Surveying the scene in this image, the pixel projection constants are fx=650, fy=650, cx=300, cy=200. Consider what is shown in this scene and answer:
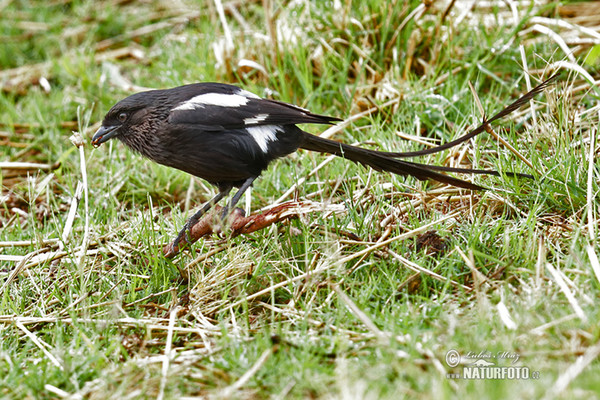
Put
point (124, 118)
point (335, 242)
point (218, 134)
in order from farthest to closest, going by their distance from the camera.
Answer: point (124, 118), point (218, 134), point (335, 242)

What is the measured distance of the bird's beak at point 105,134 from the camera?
3.61 meters

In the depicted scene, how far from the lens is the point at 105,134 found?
363 cm

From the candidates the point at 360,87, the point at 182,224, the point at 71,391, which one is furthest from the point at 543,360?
the point at 360,87

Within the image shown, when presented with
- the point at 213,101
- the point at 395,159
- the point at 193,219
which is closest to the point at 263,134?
the point at 213,101

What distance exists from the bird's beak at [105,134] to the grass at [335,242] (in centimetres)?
36

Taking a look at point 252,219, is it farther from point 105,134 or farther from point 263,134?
point 105,134

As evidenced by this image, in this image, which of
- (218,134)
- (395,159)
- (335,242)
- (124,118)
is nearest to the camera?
(335,242)

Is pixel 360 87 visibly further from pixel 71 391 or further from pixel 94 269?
pixel 71 391

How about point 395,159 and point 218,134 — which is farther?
point 218,134

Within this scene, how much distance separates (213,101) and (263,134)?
32 centimetres

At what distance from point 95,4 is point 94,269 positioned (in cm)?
450

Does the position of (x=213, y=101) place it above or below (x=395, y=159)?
above

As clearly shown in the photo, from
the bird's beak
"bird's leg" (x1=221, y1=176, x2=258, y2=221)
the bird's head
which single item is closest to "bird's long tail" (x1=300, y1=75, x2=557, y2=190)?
"bird's leg" (x1=221, y1=176, x2=258, y2=221)

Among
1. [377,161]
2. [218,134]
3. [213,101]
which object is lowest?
[377,161]
